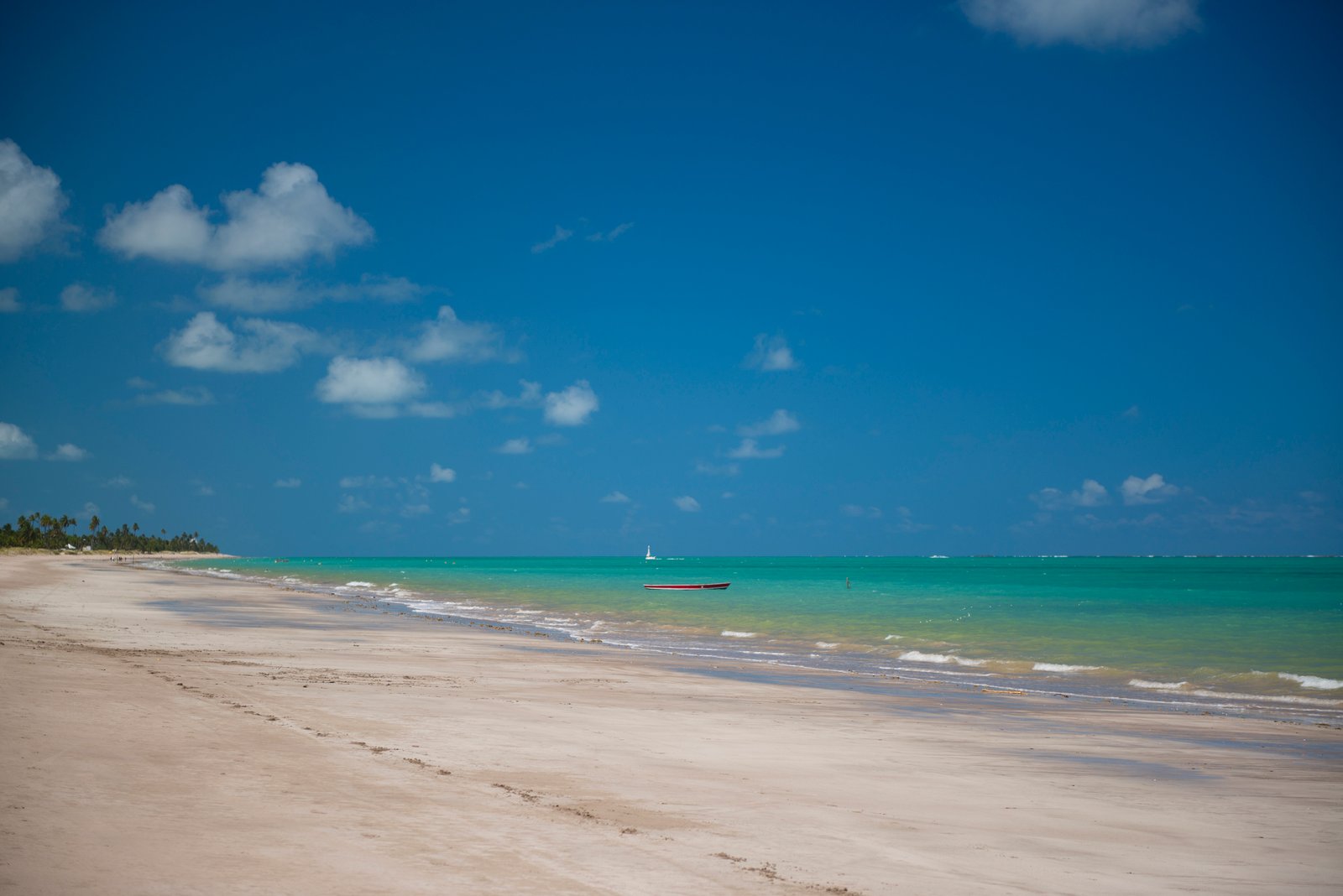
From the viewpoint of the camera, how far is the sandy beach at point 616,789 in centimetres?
698

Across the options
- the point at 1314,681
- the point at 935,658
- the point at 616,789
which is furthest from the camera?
the point at 935,658

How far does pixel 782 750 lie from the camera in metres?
12.7

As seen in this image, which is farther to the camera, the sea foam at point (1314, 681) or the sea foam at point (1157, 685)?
the sea foam at point (1157, 685)

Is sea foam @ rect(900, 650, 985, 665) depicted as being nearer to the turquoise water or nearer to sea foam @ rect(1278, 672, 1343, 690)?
the turquoise water

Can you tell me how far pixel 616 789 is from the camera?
32.6 ft

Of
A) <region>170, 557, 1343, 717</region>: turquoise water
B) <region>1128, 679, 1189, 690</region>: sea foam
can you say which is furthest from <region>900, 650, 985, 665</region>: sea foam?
<region>1128, 679, 1189, 690</region>: sea foam

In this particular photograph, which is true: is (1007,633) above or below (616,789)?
below

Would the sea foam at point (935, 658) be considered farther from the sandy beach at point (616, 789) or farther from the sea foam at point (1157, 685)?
the sandy beach at point (616, 789)

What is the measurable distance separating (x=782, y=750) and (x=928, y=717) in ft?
17.0

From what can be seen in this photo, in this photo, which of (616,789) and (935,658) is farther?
(935,658)

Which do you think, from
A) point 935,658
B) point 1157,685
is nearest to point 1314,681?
point 1157,685

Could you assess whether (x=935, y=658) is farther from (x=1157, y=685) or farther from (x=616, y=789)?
(x=616, y=789)

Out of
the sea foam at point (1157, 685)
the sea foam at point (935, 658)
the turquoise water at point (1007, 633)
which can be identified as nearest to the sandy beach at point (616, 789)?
the sea foam at point (1157, 685)

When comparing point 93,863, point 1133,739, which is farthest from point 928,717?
point 93,863
